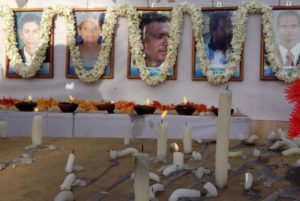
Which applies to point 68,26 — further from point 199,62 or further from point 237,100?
point 237,100

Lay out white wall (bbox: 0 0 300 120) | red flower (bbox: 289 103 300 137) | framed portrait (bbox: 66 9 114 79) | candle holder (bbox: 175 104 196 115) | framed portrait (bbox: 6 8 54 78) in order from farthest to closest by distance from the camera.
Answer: framed portrait (bbox: 6 8 54 78), framed portrait (bbox: 66 9 114 79), white wall (bbox: 0 0 300 120), candle holder (bbox: 175 104 196 115), red flower (bbox: 289 103 300 137)

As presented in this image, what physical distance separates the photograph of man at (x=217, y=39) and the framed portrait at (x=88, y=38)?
1.61 meters

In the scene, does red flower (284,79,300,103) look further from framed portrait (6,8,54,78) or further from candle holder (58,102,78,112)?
framed portrait (6,8,54,78)

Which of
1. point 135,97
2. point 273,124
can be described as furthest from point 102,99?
point 273,124

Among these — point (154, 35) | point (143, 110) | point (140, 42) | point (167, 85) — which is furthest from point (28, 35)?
point (143, 110)

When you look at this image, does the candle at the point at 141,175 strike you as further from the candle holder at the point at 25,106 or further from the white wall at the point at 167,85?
the white wall at the point at 167,85

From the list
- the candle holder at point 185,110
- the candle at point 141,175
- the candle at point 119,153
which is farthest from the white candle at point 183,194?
the candle holder at point 185,110

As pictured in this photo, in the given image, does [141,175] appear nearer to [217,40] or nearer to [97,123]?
[97,123]

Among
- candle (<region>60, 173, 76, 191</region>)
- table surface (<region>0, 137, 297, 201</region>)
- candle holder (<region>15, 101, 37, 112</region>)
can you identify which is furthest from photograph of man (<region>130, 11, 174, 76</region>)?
candle (<region>60, 173, 76, 191</region>)

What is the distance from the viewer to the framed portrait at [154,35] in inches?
247

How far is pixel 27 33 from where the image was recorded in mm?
6613

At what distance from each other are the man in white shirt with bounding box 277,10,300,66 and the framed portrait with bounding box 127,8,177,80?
1.74 m

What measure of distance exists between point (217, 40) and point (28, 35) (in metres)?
3.17

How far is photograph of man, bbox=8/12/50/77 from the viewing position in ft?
21.6
